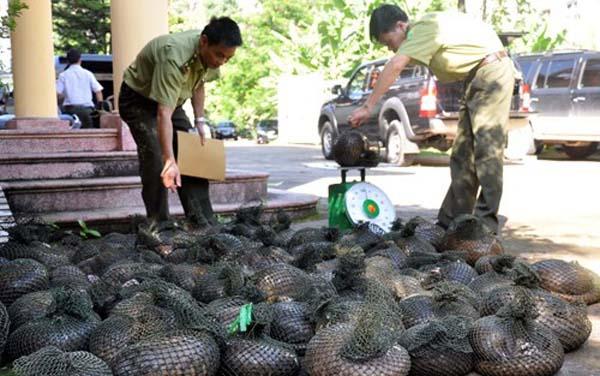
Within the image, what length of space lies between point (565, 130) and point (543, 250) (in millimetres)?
11396

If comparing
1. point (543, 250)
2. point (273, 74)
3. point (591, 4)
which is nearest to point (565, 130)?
point (543, 250)

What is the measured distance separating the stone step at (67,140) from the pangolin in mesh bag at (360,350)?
248 inches

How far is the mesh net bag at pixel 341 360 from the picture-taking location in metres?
2.99

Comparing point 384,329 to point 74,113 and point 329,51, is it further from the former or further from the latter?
point 329,51

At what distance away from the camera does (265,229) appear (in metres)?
5.27

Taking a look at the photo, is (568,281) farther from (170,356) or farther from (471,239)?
(170,356)

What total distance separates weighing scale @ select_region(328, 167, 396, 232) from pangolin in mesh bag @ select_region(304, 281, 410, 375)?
2.92 metres

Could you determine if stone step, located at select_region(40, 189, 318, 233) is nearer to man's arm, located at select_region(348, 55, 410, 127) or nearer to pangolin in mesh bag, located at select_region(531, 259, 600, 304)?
man's arm, located at select_region(348, 55, 410, 127)

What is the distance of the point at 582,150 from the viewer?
17672 millimetres

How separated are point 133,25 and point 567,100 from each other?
11110 mm

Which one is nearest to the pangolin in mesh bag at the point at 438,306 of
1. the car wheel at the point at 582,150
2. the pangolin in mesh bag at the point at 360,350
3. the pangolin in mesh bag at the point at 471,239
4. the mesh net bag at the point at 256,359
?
the pangolin in mesh bag at the point at 360,350

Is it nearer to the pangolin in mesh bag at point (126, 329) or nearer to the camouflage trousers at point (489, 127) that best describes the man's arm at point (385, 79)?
the camouflage trousers at point (489, 127)

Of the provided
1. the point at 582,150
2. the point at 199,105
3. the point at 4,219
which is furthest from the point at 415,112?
the point at 4,219

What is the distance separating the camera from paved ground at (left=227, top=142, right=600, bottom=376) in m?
5.95
